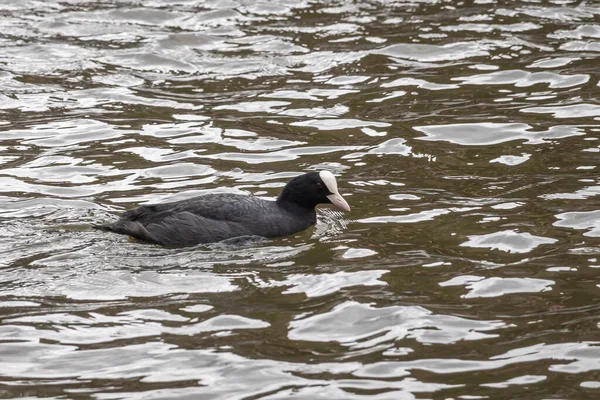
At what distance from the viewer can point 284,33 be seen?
16719 mm

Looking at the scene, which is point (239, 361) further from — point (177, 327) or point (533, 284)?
point (533, 284)

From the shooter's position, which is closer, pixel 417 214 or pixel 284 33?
pixel 417 214

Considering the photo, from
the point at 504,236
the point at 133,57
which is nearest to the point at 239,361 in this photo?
the point at 504,236

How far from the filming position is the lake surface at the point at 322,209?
724 cm

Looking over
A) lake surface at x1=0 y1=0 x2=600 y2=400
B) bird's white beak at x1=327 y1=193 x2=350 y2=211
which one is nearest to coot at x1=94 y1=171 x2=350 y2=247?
bird's white beak at x1=327 y1=193 x2=350 y2=211

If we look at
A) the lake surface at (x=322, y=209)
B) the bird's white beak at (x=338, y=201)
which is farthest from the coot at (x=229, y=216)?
the lake surface at (x=322, y=209)

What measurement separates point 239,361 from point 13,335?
166 cm

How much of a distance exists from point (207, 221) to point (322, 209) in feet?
5.88

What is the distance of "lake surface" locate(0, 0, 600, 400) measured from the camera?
724cm

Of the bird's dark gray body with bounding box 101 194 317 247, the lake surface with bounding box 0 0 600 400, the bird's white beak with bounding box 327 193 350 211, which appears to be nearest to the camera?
the lake surface with bounding box 0 0 600 400

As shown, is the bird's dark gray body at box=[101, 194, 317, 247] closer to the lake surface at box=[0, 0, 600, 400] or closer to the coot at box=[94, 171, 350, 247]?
the coot at box=[94, 171, 350, 247]

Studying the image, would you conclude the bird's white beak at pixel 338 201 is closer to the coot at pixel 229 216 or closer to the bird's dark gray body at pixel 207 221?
the coot at pixel 229 216

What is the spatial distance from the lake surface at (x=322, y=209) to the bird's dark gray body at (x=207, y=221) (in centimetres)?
15

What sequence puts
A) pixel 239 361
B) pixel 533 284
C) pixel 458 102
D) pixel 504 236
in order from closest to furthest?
pixel 239 361, pixel 533 284, pixel 504 236, pixel 458 102
